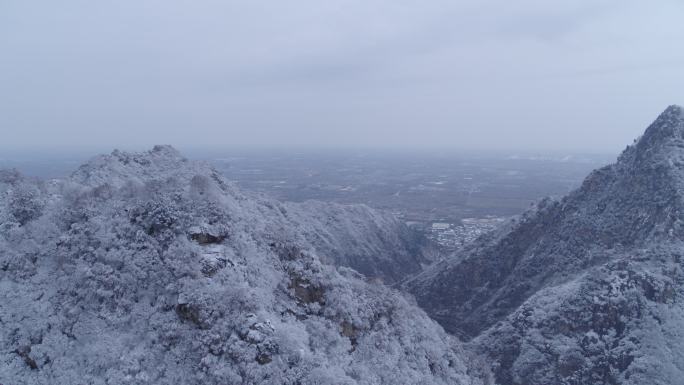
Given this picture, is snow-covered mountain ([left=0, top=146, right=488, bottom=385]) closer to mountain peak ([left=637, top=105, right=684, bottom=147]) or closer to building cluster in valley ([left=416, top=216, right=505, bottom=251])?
mountain peak ([left=637, top=105, right=684, bottom=147])

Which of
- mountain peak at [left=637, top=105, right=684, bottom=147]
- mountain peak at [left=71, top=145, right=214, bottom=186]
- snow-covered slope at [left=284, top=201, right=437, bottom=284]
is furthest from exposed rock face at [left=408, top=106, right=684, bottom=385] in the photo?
mountain peak at [left=71, top=145, right=214, bottom=186]

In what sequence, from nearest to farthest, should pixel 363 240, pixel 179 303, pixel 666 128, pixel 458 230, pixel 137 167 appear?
1. pixel 179 303
2. pixel 137 167
3. pixel 666 128
4. pixel 363 240
5. pixel 458 230

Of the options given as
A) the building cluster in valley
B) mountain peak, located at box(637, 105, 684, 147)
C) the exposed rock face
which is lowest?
the building cluster in valley

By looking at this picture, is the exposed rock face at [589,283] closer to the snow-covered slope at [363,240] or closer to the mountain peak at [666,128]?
the mountain peak at [666,128]

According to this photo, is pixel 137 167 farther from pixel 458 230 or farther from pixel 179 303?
pixel 458 230

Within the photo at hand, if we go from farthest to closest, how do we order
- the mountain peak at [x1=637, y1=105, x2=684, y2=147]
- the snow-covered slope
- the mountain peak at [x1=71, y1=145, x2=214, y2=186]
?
the snow-covered slope
the mountain peak at [x1=637, y1=105, x2=684, y2=147]
the mountain peak at [x1=71, y1=145, x2=214, y2=186]

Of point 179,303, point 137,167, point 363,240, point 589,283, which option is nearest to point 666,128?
point 589,283

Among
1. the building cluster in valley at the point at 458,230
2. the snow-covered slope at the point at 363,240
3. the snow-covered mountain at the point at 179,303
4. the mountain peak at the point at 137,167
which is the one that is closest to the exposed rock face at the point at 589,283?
the snow-covered mountain at the point at 179,303
